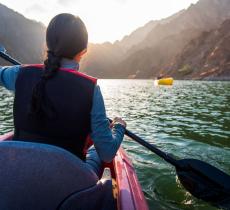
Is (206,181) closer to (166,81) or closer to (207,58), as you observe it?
(166,81)

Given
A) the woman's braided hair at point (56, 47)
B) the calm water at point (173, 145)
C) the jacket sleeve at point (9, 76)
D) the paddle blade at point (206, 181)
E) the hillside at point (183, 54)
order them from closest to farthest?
the woman's braided hair at point (56, 47), the jacket sleeve at point (9, 76), the paddle blade at point (206, 181), the calm water at point (173, 145), the hillside at point (183, 54)

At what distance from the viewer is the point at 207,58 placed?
89.3 meters

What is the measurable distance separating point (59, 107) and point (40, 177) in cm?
53

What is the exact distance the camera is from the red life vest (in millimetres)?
2502

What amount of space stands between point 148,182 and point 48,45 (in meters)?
4.36

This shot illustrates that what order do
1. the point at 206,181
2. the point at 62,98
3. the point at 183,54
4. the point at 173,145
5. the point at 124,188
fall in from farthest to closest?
the point at 183,54 → the point at 173,145 → the point at 206,181 → the point at 124,188 → the point at 62,98

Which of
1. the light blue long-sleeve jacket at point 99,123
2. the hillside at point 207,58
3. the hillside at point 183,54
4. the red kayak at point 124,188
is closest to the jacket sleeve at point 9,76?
the light blue long-sleeve jacket at point 99,123

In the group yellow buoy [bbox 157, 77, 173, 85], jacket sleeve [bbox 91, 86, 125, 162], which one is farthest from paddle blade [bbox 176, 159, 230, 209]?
yellow buoy [bbox 157, 77, 173, 85]

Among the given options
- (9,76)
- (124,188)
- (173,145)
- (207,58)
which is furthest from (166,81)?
(9,76)

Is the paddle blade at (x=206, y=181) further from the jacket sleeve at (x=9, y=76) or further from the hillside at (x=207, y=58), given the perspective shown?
the hillside at (x=207, y=58)

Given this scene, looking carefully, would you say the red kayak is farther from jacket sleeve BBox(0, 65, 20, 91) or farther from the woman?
jacket sleeve BBox(0, 65, 20, 91)

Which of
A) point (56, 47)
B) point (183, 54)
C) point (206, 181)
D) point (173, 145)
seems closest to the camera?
point (56, 47)

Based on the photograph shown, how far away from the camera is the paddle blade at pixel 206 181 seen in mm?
5293

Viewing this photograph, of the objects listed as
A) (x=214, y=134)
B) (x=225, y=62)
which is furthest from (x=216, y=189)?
(x=225, y=62)
